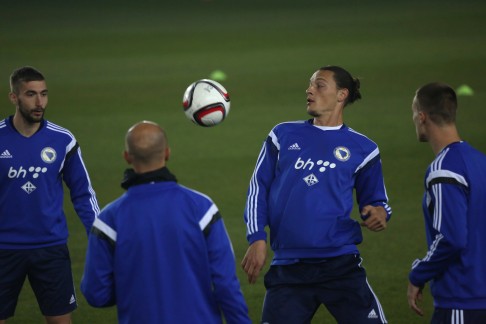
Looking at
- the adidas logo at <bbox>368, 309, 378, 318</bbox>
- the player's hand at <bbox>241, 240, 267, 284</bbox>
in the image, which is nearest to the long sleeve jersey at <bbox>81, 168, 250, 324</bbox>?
the player's hand at <bbox>241, 240, 267, 284</bbox>

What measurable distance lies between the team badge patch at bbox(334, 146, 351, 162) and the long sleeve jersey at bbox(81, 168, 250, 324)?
1.53m

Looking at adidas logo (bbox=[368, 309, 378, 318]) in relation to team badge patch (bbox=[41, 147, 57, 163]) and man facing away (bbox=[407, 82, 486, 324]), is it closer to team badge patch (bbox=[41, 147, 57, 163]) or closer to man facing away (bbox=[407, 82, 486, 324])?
man facing away (bbox=[407, 82, 486, 324])

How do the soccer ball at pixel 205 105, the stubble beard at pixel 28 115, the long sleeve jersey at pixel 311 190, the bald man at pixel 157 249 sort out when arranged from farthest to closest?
the soccer ball at pixel 205 105 → the stubble beard at pixel 28 115 → the long sleeve jersey at pixel 311 190 → the bald man at pixel 157 249

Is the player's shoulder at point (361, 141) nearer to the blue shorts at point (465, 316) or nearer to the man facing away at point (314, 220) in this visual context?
the man facing away at point (314, 220)

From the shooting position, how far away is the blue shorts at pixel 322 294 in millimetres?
5871

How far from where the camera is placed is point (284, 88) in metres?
16.7

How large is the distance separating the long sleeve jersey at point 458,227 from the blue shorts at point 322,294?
0.71 meters

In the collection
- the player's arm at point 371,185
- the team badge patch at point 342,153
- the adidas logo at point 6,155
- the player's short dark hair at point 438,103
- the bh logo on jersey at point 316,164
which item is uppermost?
the player's short dark hair at point 438,103

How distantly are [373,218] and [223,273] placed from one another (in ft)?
4.75

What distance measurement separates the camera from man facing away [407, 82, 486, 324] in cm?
510

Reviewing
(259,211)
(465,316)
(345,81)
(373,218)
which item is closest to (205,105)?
(345,81)

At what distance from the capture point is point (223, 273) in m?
4.79

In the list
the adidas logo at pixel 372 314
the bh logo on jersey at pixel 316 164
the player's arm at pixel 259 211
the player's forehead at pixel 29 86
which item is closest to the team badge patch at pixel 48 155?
the player's forehead at pixel 29 86

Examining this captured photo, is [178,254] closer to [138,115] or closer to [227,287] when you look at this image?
[227,287]
